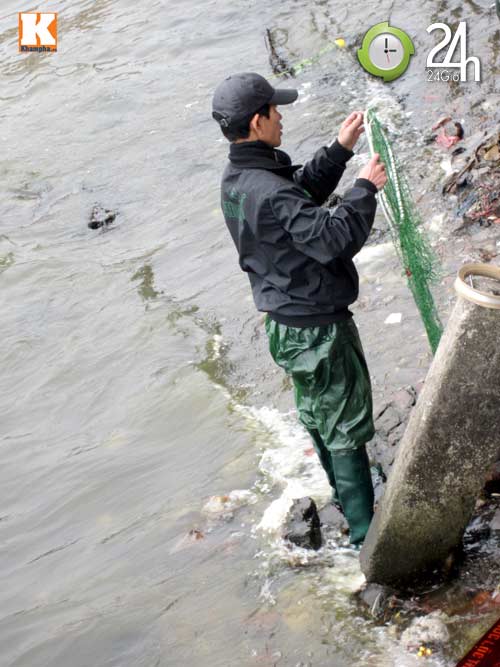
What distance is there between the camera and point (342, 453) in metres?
4.09

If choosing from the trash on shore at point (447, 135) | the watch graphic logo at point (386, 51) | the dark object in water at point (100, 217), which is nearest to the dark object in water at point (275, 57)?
the watch graphic logo at point (386, 51)

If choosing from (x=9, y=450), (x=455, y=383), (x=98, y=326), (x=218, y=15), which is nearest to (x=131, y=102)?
(x=218, y=15)

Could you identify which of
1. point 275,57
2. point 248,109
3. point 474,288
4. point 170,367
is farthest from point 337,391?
point 275,57

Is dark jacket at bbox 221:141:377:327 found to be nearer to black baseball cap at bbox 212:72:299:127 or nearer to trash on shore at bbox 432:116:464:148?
black baseball cap at bbox 212:72:299:127

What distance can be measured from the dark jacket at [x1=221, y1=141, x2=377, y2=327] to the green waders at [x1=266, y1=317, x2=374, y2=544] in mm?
81

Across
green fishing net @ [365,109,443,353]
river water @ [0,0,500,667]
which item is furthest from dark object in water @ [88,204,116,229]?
green fishing net @ [365,109,443,353]

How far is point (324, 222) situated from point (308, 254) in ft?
0.50

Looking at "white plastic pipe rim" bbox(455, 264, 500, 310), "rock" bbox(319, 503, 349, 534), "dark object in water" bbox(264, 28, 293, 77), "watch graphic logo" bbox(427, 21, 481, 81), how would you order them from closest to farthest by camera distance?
"white plastic pipe rim" bbox(455, 264, 500, 310)
"rock" bbox(319, 503, 349, 534)
"watch graphic logo" bbox(427, 21, 481, 81)
"dark object in water" bbox(264, 28, 293, 77)

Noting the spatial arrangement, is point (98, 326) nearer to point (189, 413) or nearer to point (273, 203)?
point (189, 413)

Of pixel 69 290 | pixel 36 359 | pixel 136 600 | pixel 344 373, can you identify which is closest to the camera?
pixel 344 373

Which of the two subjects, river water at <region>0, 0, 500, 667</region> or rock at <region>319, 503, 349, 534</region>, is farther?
rock at <region>319, 503, 349, 534</region>

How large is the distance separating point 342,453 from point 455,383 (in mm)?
803

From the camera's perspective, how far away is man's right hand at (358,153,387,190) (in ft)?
12.2

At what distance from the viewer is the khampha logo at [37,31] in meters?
15.1
